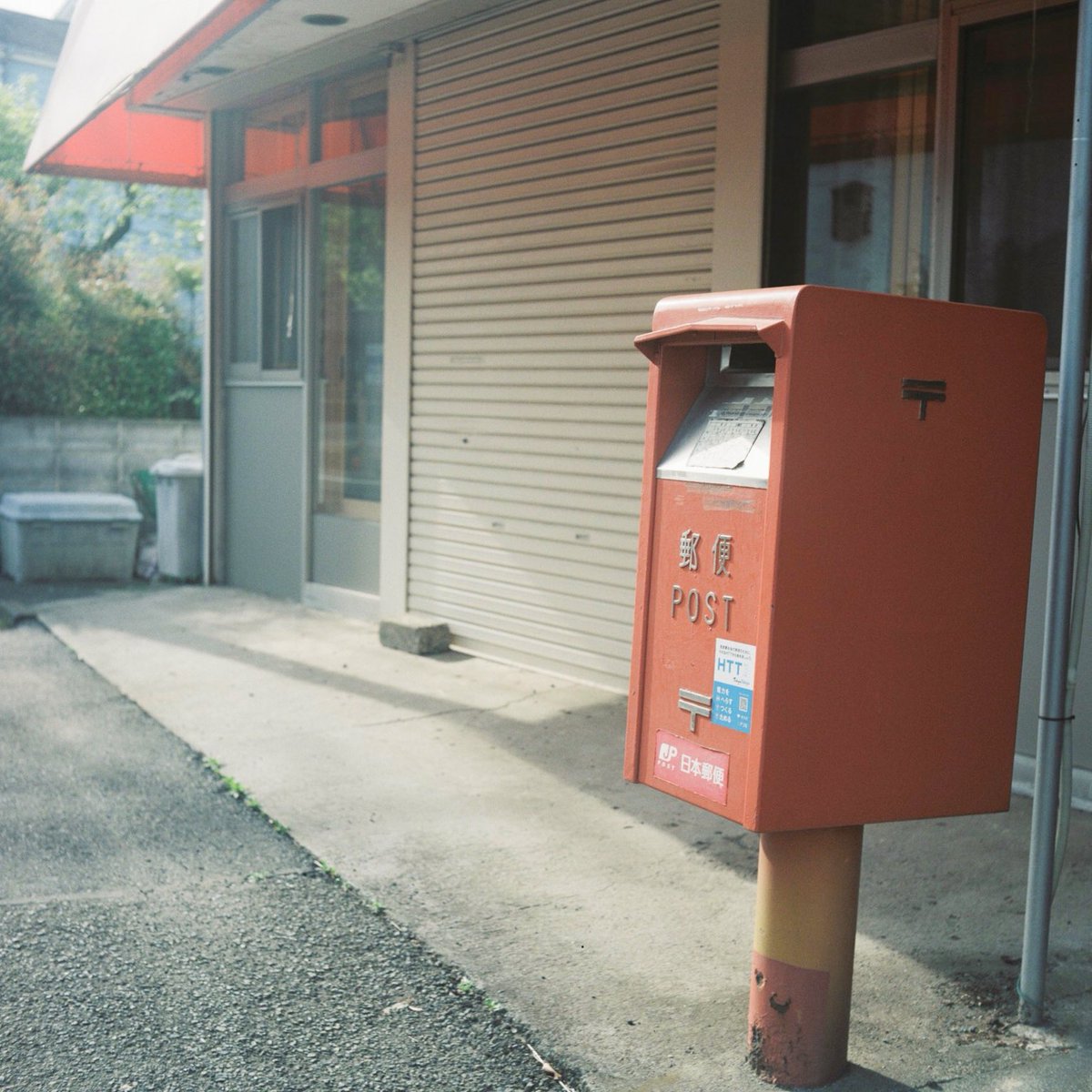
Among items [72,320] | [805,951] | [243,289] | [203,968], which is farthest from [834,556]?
[72,320]

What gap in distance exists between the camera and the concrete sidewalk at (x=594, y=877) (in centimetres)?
316

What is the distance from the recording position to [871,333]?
275 cm

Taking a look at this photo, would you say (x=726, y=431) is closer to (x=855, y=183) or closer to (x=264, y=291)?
(x=855, y=183)

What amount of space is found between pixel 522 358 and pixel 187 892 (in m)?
4.07

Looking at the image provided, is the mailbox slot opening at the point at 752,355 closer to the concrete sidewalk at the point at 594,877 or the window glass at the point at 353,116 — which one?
the concrete sidewalk at the point at 594,877

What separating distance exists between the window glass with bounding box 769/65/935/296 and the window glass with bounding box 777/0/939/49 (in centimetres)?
20

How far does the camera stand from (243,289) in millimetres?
10422

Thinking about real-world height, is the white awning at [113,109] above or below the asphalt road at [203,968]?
above

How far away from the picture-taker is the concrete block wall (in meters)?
13.7

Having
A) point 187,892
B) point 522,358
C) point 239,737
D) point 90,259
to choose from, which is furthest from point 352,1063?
point 90,259

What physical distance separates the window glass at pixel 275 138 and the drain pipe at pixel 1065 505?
24.1 ft

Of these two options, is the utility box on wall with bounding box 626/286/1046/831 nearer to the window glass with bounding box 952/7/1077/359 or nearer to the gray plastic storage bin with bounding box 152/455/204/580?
the window glass with bounding box 952/7/1077/359

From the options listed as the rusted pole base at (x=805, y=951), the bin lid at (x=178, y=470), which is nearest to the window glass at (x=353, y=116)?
the bin lid at (x=178, y=470)

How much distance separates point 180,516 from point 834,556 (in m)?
8.75
